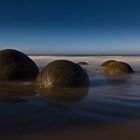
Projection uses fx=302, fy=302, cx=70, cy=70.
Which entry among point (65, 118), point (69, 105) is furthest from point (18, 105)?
point (65, 118)

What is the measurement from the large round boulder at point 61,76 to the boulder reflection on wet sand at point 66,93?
419mm

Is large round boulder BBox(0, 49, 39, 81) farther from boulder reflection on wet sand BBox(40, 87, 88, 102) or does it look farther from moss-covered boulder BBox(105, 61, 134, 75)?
moss-covered boulder BBox(105, 61, 134, 75)

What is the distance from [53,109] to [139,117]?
132cm

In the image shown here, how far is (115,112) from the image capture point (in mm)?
4480

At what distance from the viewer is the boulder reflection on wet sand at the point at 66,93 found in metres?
5.84

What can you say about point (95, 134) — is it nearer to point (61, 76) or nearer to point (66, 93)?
point (66, 93)

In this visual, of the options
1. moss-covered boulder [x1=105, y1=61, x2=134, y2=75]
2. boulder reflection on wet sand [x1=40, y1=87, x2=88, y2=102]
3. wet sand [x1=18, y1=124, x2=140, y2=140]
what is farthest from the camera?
moss-covered boulder [x1=105, y1=61, x2=134, y2=75]

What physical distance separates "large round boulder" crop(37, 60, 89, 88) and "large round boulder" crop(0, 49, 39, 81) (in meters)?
1.61

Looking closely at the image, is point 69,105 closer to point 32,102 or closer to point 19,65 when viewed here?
point 32,102

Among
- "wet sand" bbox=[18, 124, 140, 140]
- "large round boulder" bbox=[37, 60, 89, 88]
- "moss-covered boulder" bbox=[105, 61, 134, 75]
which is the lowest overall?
"moss-covered boulder" bbox=[105, 61, 134, 75]

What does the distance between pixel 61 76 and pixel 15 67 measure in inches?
87.5

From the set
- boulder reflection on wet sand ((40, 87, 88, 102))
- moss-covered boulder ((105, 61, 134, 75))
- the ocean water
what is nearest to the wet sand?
the ocean water

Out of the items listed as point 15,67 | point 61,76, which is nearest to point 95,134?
point 61,76

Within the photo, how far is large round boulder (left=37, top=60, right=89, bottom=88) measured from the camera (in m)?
7.45
